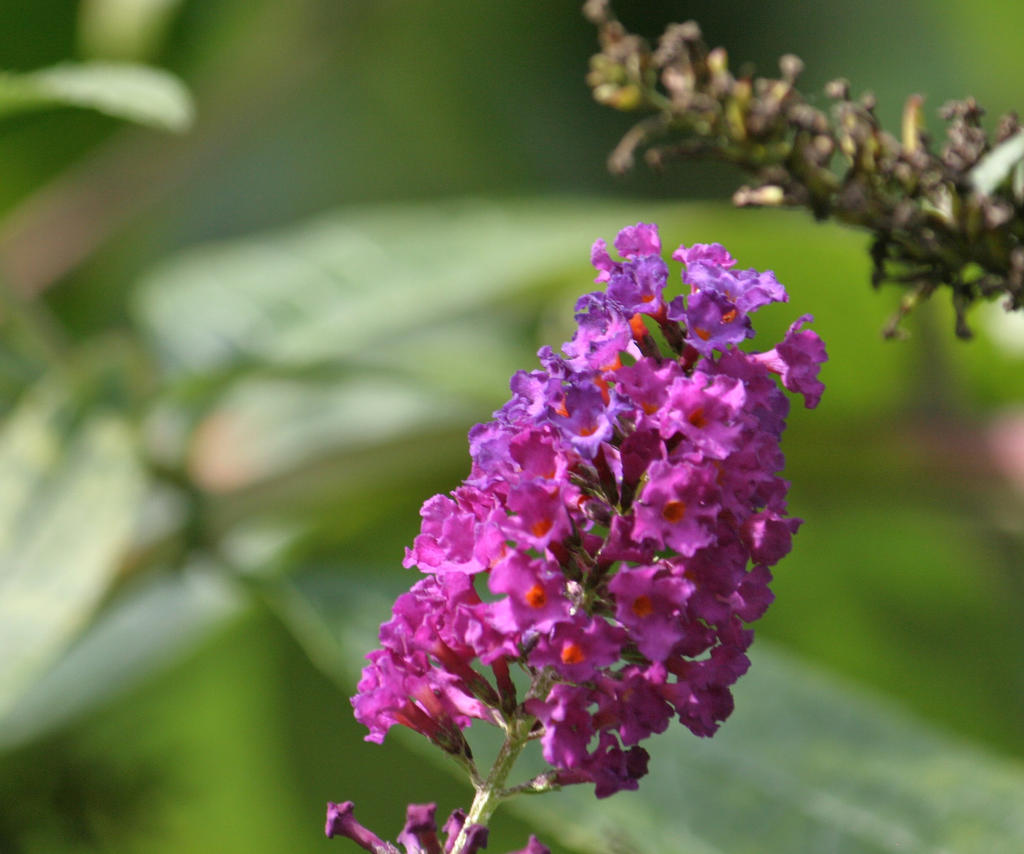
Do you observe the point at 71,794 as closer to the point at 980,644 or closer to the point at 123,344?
the point at 123,344

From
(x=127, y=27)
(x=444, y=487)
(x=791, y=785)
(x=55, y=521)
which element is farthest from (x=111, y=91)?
(x=127, y=27)

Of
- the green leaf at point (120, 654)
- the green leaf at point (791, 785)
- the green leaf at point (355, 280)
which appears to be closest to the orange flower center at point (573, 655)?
the green leaf at point (791, 785)

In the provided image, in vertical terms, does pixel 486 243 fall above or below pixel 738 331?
above

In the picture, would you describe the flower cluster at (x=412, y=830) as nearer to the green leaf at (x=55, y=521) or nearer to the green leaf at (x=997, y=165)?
the green leaf at (x=997, y=165)

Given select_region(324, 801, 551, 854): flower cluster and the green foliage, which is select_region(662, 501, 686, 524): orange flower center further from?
the green foliage

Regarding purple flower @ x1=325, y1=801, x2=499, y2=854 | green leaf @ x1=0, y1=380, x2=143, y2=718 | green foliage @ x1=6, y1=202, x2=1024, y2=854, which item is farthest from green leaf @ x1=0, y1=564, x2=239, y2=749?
purple flower @ x1=325, y1=801, x2=499, y2=854

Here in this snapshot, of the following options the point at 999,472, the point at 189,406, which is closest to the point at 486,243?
the point at 189,406
